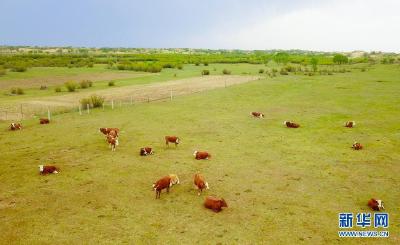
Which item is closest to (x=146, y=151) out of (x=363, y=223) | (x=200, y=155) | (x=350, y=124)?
(x=200, y=155)

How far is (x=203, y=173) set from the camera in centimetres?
1519

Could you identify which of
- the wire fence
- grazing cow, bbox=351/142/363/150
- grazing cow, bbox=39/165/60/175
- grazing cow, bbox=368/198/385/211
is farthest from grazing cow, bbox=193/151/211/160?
the wire fence

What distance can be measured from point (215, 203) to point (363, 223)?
417cm

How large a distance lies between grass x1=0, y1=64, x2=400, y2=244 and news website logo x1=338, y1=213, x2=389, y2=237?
238 mm

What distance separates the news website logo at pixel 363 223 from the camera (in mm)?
10617

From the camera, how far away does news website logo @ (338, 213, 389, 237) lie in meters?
10.6

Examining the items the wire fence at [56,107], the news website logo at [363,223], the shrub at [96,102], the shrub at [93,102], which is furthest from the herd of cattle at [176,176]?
the shrub at [96,102]

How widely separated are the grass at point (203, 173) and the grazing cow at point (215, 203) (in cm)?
22

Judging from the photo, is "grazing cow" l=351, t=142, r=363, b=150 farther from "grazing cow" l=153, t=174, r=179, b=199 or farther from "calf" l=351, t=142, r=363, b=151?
"grazing cow" l=153, t=174, r=179, b=199

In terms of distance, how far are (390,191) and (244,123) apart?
37.8 feet

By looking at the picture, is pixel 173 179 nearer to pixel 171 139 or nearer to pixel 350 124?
pixel 171 139

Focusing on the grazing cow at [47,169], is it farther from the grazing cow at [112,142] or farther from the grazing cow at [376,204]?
the grazing cow at [376,204]

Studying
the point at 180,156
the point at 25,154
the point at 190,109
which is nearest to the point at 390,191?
the point at 180,156

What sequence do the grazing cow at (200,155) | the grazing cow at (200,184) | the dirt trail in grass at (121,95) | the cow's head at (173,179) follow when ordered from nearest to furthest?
the grazing cow at (200,184) → the cow's head at (173,179) → the grazing cow at (200,155) → the dirt trail in grass at (121,95)
